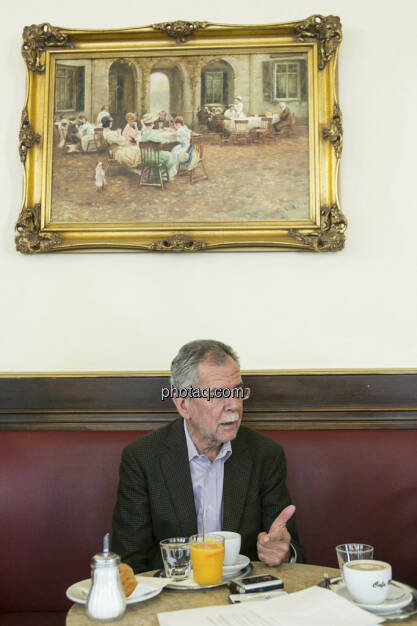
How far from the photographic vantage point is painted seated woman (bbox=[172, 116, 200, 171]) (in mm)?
2730

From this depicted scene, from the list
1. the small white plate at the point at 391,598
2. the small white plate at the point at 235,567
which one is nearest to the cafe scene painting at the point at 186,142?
the small white plate at the point at 235,567

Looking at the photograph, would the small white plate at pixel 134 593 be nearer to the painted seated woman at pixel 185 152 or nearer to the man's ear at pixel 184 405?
the man's ear at pixel 184 405

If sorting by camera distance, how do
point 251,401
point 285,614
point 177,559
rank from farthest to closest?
1. point 251,401
2. point 177,559
3. point 285,614

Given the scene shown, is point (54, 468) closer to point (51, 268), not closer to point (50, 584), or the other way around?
point (50, 584)

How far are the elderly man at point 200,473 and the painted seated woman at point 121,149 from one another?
3.18ft

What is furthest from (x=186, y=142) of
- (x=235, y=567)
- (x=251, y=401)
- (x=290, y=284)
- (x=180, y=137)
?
(x=235, y=567)

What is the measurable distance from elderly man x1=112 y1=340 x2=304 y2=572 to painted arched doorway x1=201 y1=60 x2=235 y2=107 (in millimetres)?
1158

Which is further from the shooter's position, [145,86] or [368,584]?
[145,86]

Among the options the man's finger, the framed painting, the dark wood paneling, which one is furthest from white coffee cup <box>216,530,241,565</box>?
the framed painting

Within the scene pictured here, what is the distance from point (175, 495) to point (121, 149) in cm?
150

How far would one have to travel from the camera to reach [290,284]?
270 cm

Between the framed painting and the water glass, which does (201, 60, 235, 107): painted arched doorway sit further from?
the water glass

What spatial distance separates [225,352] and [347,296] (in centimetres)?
75

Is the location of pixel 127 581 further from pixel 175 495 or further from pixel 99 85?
pixel 99 85
